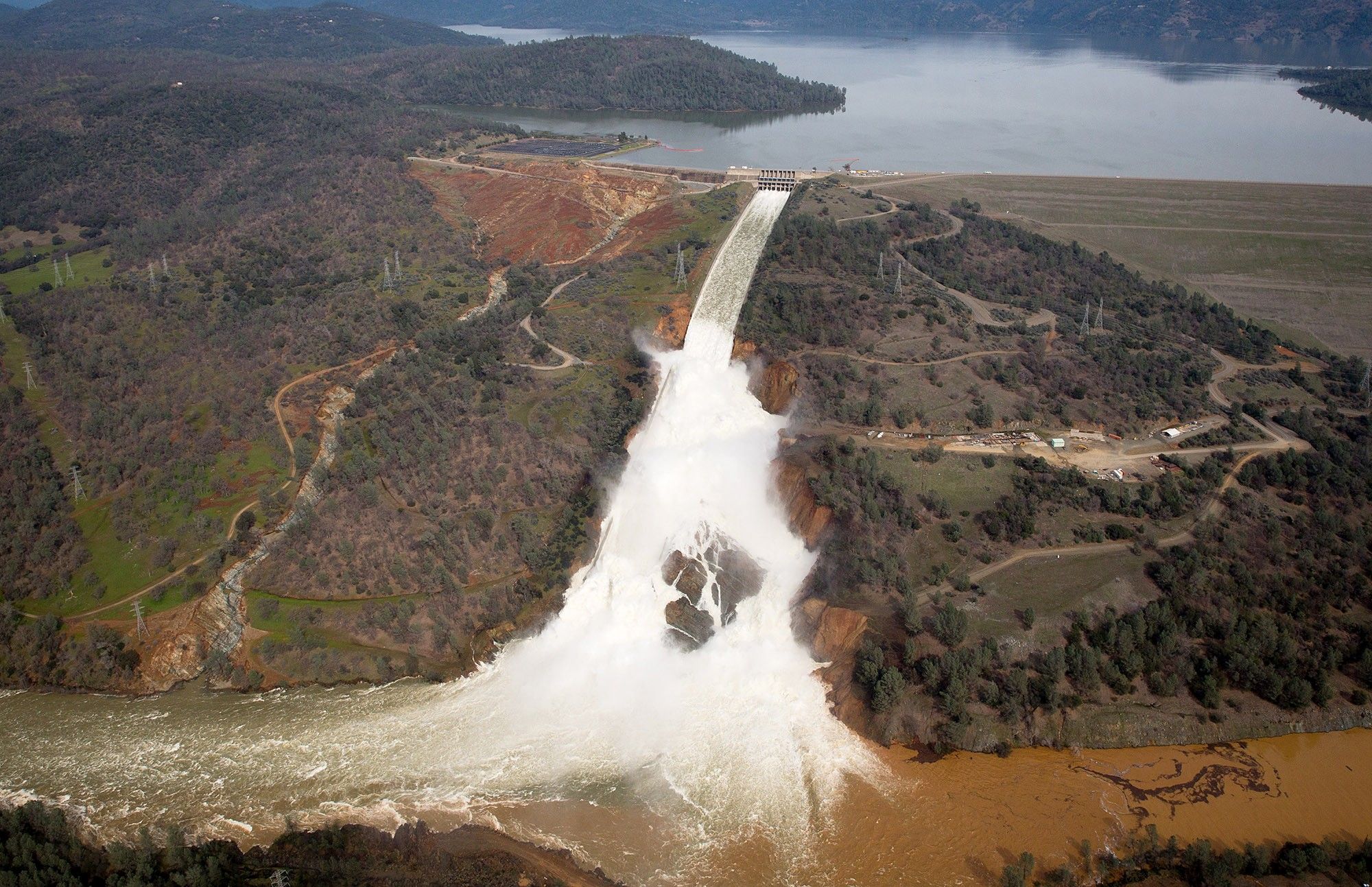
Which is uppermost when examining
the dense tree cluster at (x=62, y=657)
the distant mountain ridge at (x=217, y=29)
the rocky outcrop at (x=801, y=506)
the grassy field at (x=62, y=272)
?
the distant mountain ridge at (x=217, y=29)

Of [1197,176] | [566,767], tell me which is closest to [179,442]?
[566,767]

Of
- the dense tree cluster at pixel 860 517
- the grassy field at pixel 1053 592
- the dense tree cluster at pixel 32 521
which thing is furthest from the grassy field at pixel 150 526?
the grassy field at pixel 1053 592

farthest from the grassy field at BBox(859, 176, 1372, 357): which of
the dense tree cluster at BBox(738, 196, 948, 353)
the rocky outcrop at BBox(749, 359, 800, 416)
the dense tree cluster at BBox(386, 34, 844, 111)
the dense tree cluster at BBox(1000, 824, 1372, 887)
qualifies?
the dense tree cluster at BBox(386, 34, 844, 111)

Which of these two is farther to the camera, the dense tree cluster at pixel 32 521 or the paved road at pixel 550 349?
the paved road at pixel 550 349

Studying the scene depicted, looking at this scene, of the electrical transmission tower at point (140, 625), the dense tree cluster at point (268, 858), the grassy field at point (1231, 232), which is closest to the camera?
the dense tree cluster at point (268, 858)

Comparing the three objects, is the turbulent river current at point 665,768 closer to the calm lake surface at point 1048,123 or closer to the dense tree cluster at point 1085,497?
the dense tree cluster at point 1085,497
